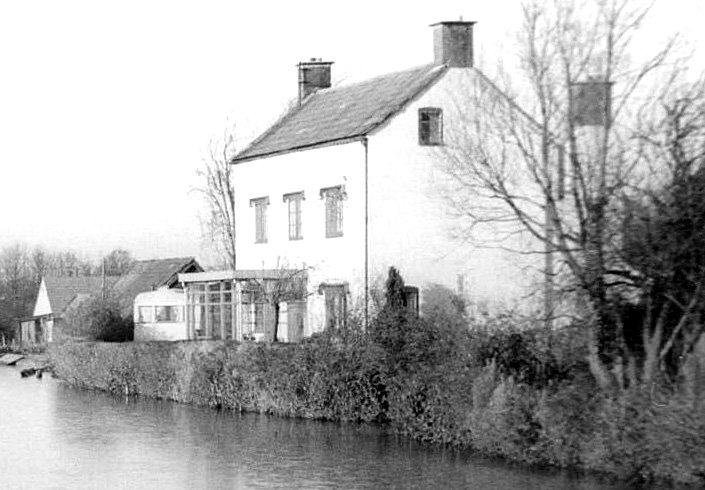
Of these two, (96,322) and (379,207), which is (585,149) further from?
(96,322)

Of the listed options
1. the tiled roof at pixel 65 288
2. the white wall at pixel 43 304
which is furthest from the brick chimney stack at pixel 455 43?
the white wall at pixel 43 304

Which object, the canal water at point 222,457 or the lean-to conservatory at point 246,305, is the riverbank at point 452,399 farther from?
the lean-to conservatory at point 246,305

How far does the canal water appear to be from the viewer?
20484 mm

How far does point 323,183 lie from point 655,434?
2218 centimetres

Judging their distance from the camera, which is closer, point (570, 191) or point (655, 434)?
point (655, 434)

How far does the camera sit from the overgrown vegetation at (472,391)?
63.1 feet

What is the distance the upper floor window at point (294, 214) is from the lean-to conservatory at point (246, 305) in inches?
54.4

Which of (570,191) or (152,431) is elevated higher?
(570,191)

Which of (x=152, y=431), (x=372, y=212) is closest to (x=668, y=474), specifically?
(x=152, y=431)

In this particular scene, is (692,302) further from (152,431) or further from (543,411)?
(152,431)

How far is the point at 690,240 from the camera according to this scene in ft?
66.8

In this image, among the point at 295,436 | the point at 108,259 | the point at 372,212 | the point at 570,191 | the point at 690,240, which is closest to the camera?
the point at 690,240

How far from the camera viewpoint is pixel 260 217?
44.0 metres

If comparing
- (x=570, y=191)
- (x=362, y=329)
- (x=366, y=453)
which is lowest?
(x=366, y=453)
